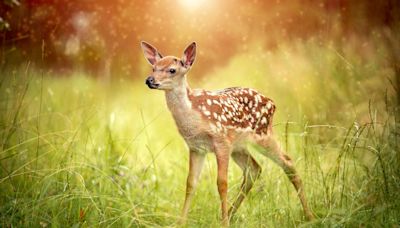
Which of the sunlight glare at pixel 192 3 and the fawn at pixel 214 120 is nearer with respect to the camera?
the fawn at pixel 214 120

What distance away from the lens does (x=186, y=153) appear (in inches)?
236

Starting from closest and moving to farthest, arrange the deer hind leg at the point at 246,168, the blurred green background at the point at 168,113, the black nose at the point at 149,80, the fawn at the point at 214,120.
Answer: the black nose at the point at 149,80, the fawn at the point at 214,120, the blurred green background at the point at 168,113, the deer hind leg at the point at 246,168

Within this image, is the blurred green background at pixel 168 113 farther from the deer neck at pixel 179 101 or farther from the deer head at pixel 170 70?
the deer head at pixel 170 70

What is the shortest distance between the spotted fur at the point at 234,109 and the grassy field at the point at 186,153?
0.76ft

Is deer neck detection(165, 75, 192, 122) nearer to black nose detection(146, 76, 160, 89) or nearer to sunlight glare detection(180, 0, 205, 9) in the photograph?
black nose detection(146, 76, 160, 89)

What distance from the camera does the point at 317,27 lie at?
7.99 meters

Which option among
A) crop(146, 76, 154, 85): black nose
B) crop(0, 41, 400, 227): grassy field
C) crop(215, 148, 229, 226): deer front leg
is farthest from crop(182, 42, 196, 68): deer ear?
crop(215, 148, 229, 226): deer front leg

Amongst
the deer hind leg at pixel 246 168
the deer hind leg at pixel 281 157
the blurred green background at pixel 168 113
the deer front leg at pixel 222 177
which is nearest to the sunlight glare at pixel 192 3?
the blurred green background at pixel 168 113

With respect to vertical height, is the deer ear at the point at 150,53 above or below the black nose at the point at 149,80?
above

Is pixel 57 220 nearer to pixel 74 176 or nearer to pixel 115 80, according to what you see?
pixel 74 176

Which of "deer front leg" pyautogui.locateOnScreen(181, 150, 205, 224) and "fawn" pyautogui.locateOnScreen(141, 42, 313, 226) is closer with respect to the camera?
"fawn" pyautogui.locateOnScreen(141, 42, 313, 226)

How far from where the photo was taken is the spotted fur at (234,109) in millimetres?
4199

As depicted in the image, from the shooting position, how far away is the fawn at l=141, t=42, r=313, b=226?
4.09m

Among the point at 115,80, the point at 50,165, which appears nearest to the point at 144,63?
the point at 115,80
